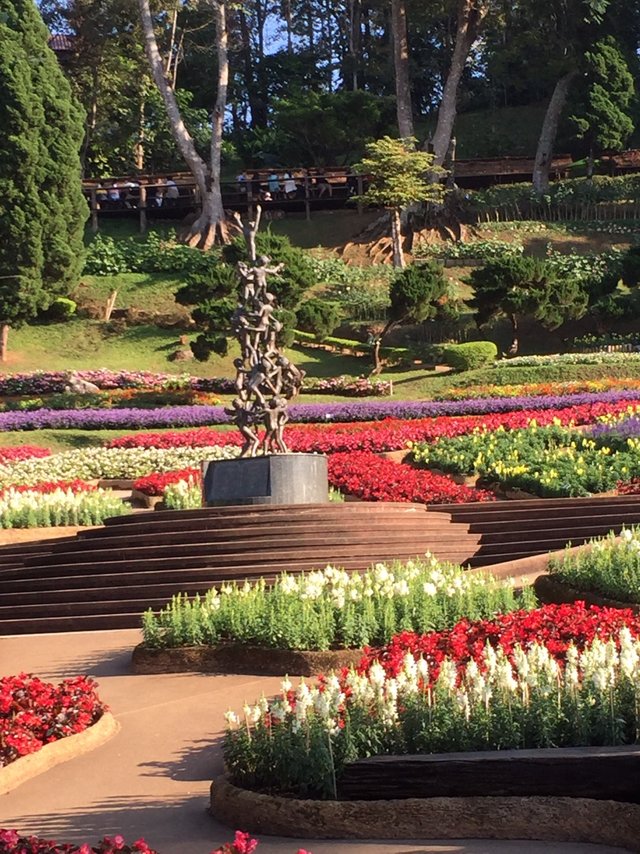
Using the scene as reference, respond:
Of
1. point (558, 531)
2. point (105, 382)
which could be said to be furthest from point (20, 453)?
point (558, 531)

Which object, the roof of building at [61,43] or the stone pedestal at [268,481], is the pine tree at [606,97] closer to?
the roof of building at [61,43]

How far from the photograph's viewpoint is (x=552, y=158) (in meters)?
50.3

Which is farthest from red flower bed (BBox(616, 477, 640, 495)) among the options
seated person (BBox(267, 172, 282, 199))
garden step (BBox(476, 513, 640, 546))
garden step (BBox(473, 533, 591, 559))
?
seated person (BBox(267, 172, 282, 199))

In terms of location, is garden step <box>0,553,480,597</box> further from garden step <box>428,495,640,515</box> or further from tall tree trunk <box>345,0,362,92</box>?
tall tree trunk <box>345,0,362,92</box>

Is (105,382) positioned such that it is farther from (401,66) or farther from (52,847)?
(52,847)

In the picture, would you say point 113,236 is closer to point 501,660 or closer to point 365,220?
point 365,220

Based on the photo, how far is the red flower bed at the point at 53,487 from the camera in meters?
18.3

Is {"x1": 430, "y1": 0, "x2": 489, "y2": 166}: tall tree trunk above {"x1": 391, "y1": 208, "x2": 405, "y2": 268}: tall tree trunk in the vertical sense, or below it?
above

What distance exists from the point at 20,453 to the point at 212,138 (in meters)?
Result: 22.7

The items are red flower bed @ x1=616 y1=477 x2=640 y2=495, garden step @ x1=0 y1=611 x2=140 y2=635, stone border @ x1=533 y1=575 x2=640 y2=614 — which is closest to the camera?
stone border @ x1=533 y1=575 x2=640 y2=614

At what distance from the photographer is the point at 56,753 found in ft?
25.7

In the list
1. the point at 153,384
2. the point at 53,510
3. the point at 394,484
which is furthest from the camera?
A: the point at 153,384

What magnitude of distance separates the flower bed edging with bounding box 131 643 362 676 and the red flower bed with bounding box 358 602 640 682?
2.98ft

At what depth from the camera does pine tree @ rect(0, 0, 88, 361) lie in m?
32.7
